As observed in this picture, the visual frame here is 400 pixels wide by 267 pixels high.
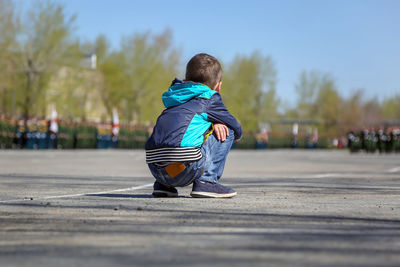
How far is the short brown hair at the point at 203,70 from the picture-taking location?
17.4 feet

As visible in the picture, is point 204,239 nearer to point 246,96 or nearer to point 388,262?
point 388,262

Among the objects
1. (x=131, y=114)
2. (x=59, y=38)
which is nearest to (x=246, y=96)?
(x=131, y=114)

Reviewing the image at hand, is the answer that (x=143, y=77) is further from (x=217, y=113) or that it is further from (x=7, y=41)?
(x=217, y=113)

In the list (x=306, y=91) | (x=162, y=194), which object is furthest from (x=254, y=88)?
(x=162, y=194)

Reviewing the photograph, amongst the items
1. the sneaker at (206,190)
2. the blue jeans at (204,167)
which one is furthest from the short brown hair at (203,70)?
Result: the sneaker at (206,190)

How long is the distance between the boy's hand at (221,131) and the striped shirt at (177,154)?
22 centimetres

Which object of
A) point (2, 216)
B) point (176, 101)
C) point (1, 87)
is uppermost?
point (1, 87)

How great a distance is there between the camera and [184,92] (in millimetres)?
5270

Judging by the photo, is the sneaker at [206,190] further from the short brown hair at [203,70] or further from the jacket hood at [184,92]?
the short brown hair at [203,70]

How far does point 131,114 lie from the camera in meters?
61.8

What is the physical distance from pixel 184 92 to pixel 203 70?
9.0 inches

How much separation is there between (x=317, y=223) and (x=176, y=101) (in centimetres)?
191

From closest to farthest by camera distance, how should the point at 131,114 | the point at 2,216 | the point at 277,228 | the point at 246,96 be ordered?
the point at 277,228 < the point at 2,216 < the point at 131,114 < the point at 246,96

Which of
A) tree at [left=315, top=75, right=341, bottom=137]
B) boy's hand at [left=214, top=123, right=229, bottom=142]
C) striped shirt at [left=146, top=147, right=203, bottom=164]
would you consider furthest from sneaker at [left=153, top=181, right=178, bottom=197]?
tree at [left=315, top=75, right=341, bottom=137]
